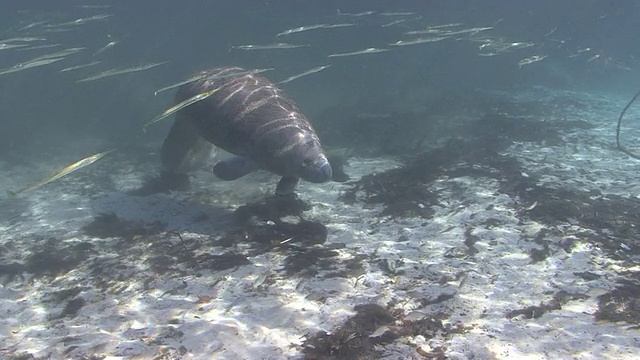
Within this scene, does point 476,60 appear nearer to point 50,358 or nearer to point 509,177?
point 509,177

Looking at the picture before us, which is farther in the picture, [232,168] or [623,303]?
[232,168]

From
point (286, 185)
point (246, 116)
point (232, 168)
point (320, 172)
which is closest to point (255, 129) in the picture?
point (246, 116)

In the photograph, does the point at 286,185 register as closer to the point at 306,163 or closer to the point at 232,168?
the point at 306,163

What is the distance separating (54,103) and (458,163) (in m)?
20.9

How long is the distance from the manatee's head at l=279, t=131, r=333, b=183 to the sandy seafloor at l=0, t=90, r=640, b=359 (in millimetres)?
785

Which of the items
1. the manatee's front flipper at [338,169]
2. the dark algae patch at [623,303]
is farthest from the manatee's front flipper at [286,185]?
the dark algae patch at [623,303]

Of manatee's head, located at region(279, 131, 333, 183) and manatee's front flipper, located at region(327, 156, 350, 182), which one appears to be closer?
manatee's head, located at region(279, 131, 333, 183)

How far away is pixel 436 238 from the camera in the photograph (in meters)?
5.77

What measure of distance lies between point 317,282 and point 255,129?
3198 mm

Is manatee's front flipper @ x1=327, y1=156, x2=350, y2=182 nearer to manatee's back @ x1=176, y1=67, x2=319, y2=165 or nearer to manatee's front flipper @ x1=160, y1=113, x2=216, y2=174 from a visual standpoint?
manatee's back @ x1=176, y1=67, x2=319, y2=165

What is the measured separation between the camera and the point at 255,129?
6902 millimetres

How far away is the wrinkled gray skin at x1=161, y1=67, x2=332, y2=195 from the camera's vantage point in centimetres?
659

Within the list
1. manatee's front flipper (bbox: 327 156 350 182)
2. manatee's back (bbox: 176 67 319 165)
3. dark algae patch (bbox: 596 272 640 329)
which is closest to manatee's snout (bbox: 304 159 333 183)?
manatee's back (bbox: 176 67 319 165)

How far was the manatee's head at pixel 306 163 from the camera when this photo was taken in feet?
21.2
